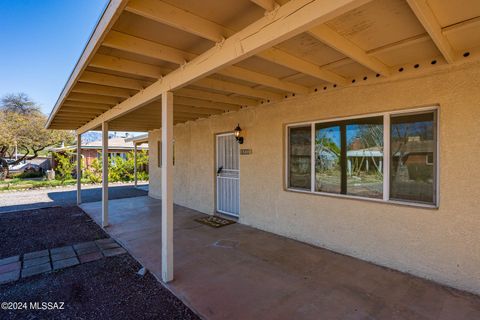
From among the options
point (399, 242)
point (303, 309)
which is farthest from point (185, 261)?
point (399, 242)

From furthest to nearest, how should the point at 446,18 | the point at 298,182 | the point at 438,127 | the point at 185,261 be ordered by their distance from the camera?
the point at 298,182
the point at 185,261
the point at 438,127
the point at 446,18

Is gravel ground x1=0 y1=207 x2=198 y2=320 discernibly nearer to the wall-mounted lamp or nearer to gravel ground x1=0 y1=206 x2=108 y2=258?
gravel ground x1=0 y1=206 x2=108 y2=258

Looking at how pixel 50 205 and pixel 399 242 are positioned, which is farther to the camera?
pixel 50 205

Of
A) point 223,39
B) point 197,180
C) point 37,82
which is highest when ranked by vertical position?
point 37,82

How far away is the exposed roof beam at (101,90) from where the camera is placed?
13.6 ft

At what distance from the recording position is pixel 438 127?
308 cm

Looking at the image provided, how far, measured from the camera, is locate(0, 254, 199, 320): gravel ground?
2.60 m

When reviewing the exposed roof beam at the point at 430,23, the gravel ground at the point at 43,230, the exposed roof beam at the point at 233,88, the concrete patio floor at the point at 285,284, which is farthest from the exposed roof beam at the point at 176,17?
the gravel ground at the point at 43,230

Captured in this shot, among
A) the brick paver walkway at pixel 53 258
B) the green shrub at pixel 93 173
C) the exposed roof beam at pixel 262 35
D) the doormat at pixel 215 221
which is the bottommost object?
the brick paver walkway at pixel 53 258

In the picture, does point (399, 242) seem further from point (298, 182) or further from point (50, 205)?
point (50, 205)

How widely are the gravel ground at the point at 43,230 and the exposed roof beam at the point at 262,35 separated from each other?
4.09 meters

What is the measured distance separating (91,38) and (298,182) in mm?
3985

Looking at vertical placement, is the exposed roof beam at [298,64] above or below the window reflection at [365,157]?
above

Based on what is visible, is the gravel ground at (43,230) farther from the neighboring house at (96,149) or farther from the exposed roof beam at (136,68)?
the neighboring house at (96,149)
